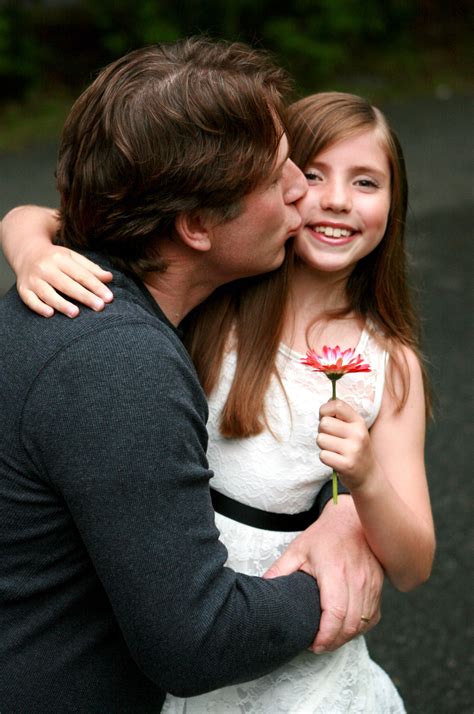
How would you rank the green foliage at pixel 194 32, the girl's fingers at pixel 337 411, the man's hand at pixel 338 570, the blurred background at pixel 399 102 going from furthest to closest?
the green foliage at pixel 194 32, the blurred background at pixel 399 102, the man's hand at pixel 338 570, the girl's fingers at pixel 337 411

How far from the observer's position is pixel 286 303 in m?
2.61

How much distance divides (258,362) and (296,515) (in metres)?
0.39

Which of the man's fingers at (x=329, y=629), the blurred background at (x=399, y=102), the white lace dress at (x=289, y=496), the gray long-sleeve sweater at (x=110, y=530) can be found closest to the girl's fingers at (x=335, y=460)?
the gray long-sleeve sweater at (x=110, y=530)

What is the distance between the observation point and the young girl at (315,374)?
7.81 ft

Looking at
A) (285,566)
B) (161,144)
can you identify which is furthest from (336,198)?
(285,566)

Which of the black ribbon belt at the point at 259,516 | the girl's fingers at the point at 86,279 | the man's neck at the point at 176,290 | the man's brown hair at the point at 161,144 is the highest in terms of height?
the man's brown hair at the point at 161,144

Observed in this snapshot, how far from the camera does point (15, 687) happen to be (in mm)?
2012

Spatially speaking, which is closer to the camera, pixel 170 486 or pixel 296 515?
pixel 170 486

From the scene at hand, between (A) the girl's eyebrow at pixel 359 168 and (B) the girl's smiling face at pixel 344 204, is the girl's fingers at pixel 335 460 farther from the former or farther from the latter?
(A) the girl's eyebrow at pixel 359 168

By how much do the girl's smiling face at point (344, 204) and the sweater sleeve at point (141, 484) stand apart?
2.37 feet

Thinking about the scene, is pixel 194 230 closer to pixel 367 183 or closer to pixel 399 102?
pixel 367 183

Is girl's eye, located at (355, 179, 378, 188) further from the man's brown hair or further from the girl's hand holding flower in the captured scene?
the girl's hand holding flower

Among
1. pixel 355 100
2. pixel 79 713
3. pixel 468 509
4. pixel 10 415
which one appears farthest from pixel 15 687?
pixel 468 509

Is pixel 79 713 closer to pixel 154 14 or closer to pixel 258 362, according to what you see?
pixel 258 362
